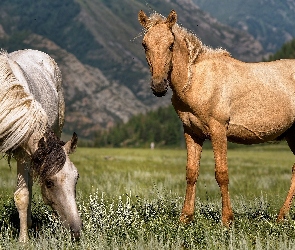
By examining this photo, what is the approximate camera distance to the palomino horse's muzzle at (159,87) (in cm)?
765

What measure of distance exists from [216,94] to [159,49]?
143cm

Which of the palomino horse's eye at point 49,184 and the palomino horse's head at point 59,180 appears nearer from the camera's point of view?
the palomino horse's head at point 59,180

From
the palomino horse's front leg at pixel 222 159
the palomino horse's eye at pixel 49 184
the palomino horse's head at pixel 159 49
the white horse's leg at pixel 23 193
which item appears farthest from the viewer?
the palomino horse's front leg at pixel 222 159

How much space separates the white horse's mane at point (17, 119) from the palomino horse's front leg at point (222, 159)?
310 cm

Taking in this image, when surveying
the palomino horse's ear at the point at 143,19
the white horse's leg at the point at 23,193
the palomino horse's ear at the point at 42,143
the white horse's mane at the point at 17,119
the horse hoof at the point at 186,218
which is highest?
the palomino horse's ear at the point at 143,19

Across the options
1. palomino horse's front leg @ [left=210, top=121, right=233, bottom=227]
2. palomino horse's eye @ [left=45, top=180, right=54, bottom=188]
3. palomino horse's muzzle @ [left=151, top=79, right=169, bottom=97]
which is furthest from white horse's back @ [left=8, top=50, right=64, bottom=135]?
palomino horse's front leg @ [left=210, top=121, right=233, bottom=227]

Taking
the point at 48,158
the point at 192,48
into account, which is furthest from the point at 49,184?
the point at 192,48

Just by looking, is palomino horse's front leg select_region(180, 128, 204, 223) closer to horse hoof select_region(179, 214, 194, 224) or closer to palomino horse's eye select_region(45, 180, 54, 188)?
horse hoof select_region(179, 214, 194, 224)

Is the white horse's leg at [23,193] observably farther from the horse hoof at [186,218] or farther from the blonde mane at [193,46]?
the blonde mane at [193,46]

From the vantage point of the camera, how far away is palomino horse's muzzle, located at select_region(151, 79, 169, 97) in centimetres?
765

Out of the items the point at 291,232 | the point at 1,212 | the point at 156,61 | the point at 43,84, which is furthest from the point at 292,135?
the point at 1,212

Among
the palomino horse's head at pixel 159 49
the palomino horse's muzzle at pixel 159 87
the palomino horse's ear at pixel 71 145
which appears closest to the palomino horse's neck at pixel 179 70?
the palomino horse's head at pixel 159 49

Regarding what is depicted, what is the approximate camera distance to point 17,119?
23.7 feet

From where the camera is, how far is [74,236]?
266 inches
